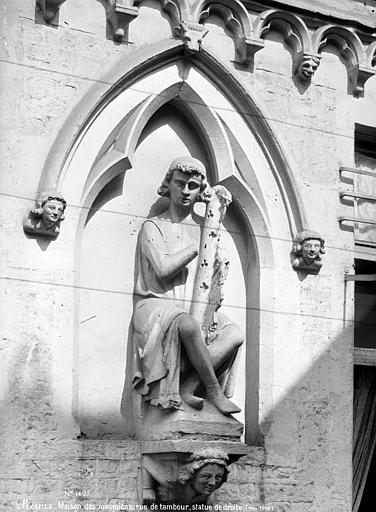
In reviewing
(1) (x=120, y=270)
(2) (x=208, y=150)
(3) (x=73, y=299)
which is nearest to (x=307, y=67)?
(2) (x=208, y=150)

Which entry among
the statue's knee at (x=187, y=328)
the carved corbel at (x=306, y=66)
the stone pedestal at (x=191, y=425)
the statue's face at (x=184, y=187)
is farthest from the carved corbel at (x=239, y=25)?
the stone pedestal at (x=191, y=425)

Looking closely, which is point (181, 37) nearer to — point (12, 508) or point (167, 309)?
point (167, 309)

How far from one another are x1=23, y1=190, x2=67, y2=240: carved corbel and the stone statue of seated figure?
733 mm

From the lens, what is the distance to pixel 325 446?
31.8ft

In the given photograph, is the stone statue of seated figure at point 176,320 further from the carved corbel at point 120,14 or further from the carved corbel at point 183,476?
the carved corbel at point 120,14

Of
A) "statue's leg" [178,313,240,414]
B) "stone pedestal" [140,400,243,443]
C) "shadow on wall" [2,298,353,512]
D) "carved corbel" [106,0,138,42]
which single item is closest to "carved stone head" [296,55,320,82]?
"carved corbel" [106,0,138,42]

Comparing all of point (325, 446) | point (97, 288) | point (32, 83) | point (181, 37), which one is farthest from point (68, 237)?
point (325, 446)

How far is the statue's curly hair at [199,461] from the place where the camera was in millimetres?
8672

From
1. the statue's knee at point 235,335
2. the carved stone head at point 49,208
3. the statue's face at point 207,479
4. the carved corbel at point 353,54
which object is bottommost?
the statue's face at point 207,479

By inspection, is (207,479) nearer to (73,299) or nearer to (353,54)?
(73,299)

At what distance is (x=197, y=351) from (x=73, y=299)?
2.93 feet

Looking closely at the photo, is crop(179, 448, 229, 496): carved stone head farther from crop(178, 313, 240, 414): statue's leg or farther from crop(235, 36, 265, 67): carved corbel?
crop(235, 36, 265, 67): carved corbel

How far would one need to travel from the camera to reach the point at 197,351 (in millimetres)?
8867

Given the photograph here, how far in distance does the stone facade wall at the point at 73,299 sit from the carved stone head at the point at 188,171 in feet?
2.00
